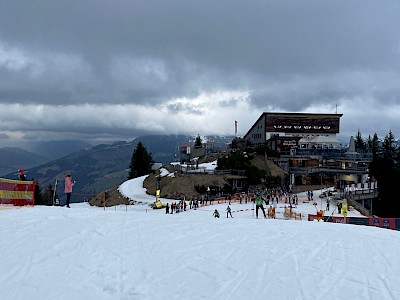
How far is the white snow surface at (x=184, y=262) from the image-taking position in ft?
22.4

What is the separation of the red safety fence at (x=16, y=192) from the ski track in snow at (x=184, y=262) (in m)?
3.15

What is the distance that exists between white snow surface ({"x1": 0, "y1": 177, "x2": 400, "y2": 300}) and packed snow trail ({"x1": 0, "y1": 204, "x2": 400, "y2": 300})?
24 mm

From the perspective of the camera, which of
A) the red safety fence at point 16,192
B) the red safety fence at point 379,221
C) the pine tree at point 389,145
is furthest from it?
the pine tree at point 389,145

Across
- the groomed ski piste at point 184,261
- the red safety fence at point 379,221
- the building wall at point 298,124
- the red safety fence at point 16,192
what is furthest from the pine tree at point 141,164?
the groomed ski piste at point 184,261

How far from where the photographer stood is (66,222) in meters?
12.4

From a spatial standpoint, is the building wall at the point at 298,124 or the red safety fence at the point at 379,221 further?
the building wall at the point at 298,124

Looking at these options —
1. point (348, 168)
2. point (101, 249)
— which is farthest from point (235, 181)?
point (101, 249)

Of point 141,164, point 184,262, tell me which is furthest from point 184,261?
point 141,164

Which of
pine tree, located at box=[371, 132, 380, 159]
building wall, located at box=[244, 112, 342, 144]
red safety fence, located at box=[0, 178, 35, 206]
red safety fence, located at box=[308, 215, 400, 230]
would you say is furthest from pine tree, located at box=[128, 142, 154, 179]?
red safety fence, located at box=[0, 178, 35, 206]

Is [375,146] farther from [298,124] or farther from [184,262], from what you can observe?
[184,262]

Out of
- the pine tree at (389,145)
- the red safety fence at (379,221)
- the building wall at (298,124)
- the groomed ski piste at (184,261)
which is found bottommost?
the red safety fence at (379,221)

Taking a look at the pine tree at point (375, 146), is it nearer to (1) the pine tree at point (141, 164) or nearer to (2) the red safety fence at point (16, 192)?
(1) the pine tree at point (141, 164)

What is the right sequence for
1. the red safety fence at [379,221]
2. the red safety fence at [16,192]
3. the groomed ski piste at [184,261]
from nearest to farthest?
the groomed ski piste at [184,261] < the red safety fence at [16,192] < the red safety fence at [379,221]

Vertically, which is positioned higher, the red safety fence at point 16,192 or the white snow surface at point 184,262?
the red safety fence at point 16,192
